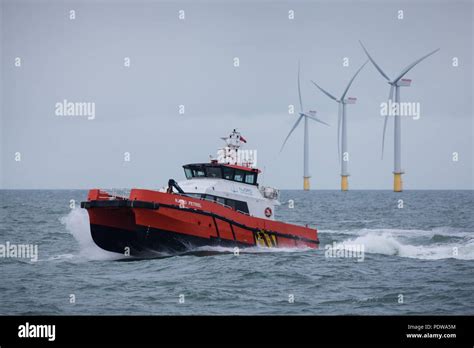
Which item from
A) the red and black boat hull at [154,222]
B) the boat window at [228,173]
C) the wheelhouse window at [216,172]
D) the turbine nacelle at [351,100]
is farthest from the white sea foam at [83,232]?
the turbine nacelle at [351,100]

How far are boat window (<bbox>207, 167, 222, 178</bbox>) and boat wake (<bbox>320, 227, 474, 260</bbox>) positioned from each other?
879cm

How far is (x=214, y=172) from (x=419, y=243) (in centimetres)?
1409

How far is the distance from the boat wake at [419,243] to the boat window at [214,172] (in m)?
8.79

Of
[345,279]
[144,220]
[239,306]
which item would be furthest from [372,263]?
[239,306]

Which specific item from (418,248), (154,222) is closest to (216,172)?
(154,222)

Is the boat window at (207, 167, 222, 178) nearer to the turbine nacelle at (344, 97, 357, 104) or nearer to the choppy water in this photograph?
the choppy water

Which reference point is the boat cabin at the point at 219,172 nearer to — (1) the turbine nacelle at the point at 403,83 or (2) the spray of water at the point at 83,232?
(2) the spray of water at the point at 83,232

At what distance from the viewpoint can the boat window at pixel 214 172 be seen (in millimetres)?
31986

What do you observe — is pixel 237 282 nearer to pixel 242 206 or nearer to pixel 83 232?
pixel 242 206

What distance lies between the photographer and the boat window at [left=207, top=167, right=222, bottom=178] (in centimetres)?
3199

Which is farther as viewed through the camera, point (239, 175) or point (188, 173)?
point (188, 173)

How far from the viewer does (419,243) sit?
3953 cm

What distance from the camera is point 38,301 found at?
2016 cm
